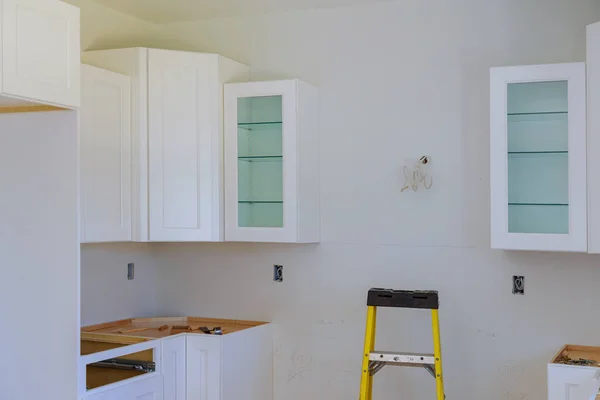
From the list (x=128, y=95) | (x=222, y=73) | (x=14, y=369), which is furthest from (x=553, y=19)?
(x=14, y=369)

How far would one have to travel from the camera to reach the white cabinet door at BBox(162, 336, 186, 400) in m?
4.11

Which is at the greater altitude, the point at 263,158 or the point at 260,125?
the point at 260,125

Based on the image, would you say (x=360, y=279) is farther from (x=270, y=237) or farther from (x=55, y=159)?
(x=55, y=159)

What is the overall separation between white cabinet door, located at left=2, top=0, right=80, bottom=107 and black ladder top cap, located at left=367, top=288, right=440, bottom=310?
6.01 ft

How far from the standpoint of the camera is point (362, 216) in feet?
14.9

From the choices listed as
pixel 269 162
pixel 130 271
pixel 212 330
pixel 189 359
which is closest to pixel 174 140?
pixel 269 162

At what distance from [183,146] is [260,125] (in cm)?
47

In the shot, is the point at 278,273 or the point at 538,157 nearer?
the point at 538,157

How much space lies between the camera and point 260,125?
4477 millimetres

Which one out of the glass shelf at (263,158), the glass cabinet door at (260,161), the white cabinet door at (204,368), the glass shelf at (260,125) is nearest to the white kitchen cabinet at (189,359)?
the white cabinet door at (204,368)

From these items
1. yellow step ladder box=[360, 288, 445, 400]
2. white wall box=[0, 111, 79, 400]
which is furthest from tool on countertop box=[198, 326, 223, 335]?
white wall box=[0, 111, 79, 400]

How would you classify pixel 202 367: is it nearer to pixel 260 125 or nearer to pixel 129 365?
pixel 129 365

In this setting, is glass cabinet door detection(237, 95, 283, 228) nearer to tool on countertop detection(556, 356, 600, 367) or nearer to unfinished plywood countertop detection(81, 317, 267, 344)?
unfinished plywood countertop detection(81, 317, 267, 344)

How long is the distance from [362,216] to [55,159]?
1.90 metres
